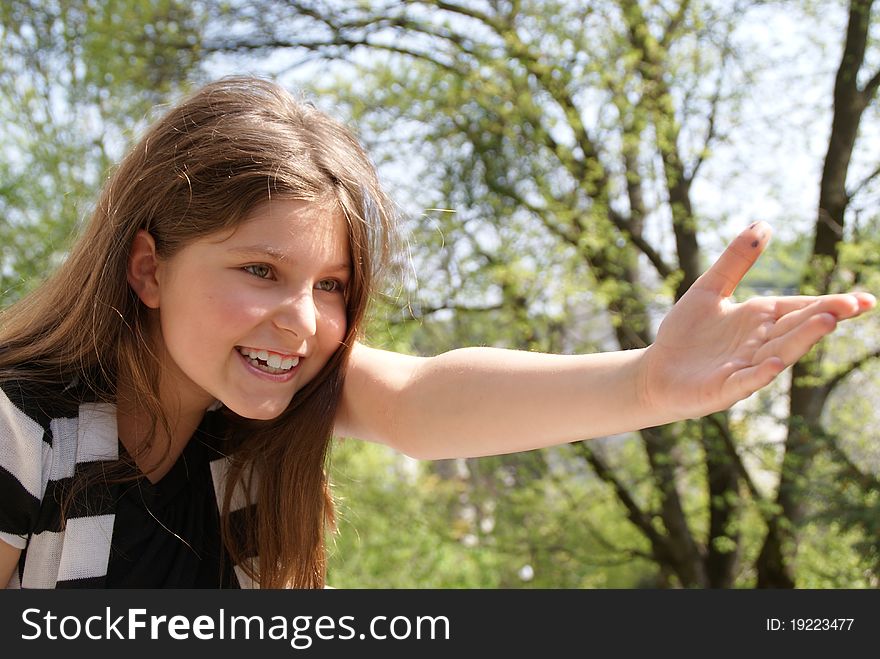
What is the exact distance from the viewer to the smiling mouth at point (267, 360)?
1509mm

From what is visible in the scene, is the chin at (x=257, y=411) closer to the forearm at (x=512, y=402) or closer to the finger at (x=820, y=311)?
the forearm at (x=512, y=402)

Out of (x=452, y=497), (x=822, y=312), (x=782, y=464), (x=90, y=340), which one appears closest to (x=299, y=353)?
(x=90, y=340)

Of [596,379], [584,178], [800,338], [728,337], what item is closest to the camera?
[800,338]

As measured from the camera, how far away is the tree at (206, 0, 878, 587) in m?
4.15

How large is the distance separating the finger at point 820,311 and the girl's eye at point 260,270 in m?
0.77

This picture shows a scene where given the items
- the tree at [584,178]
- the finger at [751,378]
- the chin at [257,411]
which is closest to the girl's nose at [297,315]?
the chin at [257,411]

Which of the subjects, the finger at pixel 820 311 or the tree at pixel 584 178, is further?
the tree at pixel 584 178

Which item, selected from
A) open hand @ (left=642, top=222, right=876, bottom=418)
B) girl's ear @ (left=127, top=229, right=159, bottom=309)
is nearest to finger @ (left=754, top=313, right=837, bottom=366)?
open hand @ (left=642, top=222, right=876, bottom=418)

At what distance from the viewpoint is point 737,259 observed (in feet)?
3.96

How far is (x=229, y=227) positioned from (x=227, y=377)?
0.24 m

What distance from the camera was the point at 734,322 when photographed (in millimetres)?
1201

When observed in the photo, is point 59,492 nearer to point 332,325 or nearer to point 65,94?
point 332,325

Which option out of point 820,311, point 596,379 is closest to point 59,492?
point 596,379
